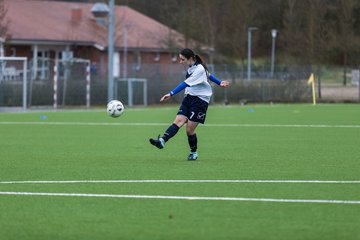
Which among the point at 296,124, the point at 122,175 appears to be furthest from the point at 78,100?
the point at 122,175

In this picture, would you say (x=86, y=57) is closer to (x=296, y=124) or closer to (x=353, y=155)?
(x=296, y=124)

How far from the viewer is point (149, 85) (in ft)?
151

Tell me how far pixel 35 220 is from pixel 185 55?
6861 mm

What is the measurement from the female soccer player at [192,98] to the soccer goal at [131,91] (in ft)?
91.5

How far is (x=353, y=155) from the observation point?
17.0 metres

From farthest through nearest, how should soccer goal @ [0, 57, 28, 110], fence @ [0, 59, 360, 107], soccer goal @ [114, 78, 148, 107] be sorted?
soccer goal @ [114, 78, 148, 107] → fence @ [0, 59, 360, 107] → soccer goal @ [0, 57, 28, 110]

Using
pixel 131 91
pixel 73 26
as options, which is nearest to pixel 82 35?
pixel 73 26

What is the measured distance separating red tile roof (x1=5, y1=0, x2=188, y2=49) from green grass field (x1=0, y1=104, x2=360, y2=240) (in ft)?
112

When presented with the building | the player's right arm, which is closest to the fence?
the building

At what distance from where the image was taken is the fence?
40469 millimetres

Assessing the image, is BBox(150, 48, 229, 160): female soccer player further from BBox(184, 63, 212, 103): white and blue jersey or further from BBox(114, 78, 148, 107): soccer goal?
BBox(114, 78, 148, 107): soccer goal

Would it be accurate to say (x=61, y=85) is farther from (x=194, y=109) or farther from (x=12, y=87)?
(x=194, y=109)

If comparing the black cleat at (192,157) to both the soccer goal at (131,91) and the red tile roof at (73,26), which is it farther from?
the red tile roof at (73,26)

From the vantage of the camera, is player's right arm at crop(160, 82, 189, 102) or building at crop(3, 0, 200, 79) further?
building at crop(3, 0, 200, 79)
